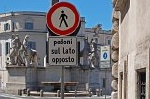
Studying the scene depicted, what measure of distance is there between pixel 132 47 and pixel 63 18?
4.56 feet

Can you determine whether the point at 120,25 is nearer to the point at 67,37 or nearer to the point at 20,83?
the point at 67,37

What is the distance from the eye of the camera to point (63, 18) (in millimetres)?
8602

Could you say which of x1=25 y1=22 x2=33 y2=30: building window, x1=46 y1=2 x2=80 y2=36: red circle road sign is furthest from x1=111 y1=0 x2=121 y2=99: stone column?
x1=25 y1=22 x2=33 y2=30: building window

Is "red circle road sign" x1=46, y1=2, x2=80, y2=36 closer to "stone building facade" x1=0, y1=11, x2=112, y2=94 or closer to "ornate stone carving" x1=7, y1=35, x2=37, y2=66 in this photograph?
"stone building facade" x1=0, y1=11, x2=112, y2=94

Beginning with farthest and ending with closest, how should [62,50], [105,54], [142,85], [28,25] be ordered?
[28,25], [105,54], [62,50], [142,85]

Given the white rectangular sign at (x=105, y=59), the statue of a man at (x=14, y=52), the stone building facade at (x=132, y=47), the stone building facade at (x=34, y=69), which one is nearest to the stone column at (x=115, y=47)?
the stone building facade at (x=132, y=47)

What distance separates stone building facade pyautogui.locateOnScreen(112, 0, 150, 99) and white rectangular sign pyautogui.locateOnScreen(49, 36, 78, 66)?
1.09 metres

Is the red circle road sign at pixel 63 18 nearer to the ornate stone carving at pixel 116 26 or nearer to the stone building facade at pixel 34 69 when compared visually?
the ornate stone carving at pixel 116 26

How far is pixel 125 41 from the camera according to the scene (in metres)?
9.88

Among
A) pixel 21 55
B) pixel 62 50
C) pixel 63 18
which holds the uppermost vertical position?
pixel 63 18

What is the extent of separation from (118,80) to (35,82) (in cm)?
4144

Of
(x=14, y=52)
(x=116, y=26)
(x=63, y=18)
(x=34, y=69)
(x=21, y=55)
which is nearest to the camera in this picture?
(x=63, y=18)

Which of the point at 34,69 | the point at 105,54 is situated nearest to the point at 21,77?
the point at 34,69

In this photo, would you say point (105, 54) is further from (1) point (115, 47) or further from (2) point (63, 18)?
(2) point (63, 18)
